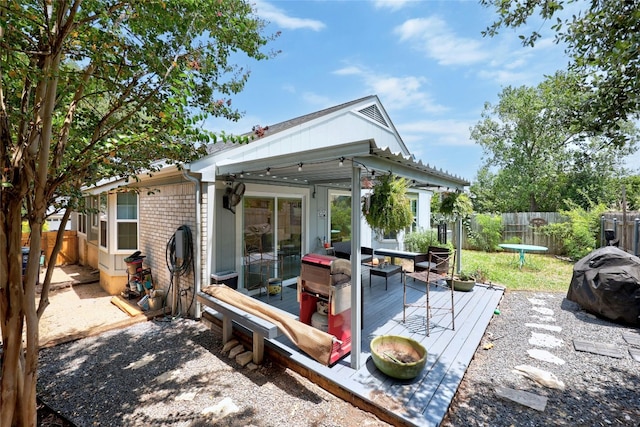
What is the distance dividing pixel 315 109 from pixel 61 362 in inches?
365

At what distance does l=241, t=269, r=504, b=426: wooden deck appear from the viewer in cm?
291

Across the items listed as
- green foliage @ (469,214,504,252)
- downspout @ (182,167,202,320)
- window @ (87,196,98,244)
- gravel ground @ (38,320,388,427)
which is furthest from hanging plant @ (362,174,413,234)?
green foliage @ (469,214,504,252)

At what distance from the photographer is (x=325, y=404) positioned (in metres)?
3.11

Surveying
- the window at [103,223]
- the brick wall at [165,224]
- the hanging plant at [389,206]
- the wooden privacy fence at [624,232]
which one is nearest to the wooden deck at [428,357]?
the brick wall at [165,224]

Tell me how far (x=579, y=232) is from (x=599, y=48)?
11.5m

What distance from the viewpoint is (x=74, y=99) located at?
248 centimetres

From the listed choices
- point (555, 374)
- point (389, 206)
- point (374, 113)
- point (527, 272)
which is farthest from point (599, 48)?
point (527, 272)

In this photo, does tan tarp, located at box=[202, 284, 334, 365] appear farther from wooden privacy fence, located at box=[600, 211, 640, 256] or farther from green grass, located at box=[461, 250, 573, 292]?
wooden privacy fence, located at box=[600, 211, 640, 256]

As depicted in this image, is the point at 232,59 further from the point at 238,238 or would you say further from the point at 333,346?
the point at 333,346

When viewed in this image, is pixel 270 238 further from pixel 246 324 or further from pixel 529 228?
pixel 529 228

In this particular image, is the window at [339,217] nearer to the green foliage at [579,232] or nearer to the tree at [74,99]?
the tree at [74,99]

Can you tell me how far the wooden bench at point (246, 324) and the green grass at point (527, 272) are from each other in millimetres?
6679

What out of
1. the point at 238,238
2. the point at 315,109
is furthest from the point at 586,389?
the point at 315,109

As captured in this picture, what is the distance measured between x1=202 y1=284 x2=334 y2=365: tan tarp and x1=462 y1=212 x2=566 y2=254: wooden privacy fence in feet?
41.3
